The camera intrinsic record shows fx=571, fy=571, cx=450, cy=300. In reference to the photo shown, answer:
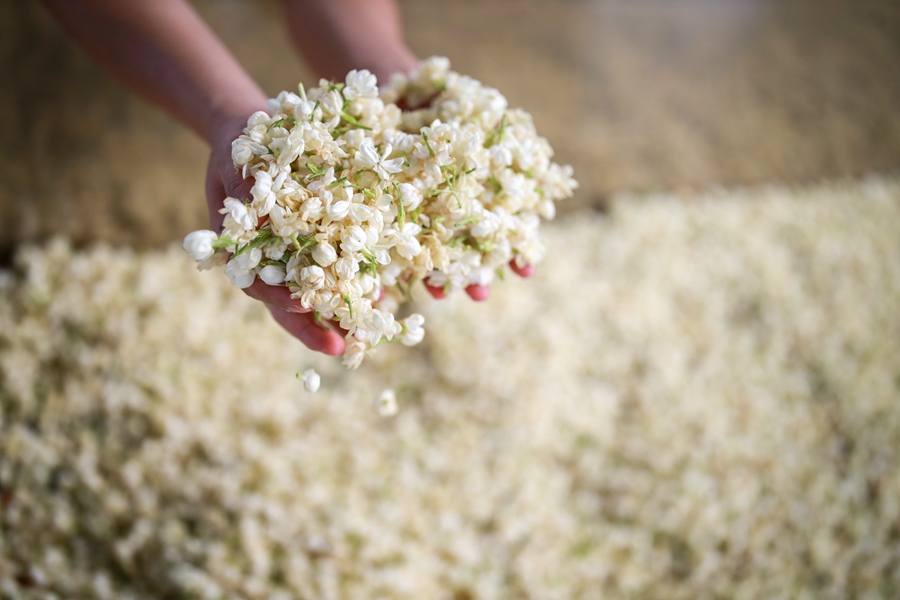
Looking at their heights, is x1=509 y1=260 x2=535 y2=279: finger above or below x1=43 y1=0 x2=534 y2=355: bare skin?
below

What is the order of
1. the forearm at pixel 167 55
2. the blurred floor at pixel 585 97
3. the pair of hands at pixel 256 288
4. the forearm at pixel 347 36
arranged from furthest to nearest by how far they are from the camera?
the blurred floor at pixel 585 97 < the forearm at pixel 347 36 < the forearm at pixel 167 55 < the pair of hands at pixel 256 288

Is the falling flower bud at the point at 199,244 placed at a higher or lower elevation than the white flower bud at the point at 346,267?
higher

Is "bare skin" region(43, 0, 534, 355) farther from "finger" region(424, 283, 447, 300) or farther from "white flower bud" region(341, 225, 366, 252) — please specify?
"white flower bud" region(341, 225, 366, 252)

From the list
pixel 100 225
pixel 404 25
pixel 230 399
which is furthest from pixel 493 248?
pixel 404 25

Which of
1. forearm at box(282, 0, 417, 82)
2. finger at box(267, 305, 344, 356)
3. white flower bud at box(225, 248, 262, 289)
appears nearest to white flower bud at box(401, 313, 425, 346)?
finger at box(267, 305, 344, 356)

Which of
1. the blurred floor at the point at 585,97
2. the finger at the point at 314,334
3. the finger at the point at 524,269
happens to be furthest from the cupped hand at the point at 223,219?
the blurred floor at the point at 585,97

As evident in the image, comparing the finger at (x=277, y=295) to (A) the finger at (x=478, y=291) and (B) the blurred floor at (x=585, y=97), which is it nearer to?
(A) the finger at (x=478, y=291)

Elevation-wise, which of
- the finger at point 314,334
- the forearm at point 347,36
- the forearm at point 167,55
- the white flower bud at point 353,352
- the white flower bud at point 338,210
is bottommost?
the white flower bud at point 353,352

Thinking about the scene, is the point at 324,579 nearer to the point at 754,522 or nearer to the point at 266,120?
the point at 266,120
